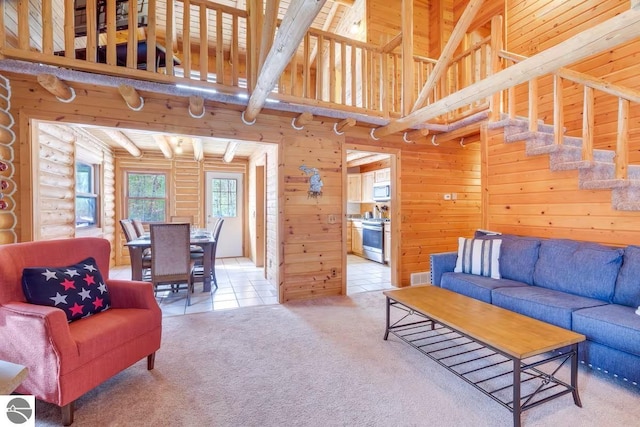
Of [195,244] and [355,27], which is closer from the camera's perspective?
[195,244]

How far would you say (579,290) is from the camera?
Result: 8.38ft

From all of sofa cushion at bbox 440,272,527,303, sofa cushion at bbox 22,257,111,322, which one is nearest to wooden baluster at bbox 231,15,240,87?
sofa cushion at bbox 22,257,111,322

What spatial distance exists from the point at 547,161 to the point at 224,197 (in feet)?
19.7

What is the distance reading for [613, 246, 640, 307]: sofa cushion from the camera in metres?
2.24

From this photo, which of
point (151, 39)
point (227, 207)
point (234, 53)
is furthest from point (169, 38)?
point (227, 207)

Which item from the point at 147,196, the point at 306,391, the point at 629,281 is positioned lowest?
the point at 306,391

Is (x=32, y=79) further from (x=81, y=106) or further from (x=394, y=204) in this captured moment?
(x=394, y=204)

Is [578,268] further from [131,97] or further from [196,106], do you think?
[131,97]

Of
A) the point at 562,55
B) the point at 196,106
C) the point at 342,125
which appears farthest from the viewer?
the point at 342,125

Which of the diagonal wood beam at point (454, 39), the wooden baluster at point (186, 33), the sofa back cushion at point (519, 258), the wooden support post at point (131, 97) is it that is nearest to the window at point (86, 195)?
the wooden support post at point (131, 97)

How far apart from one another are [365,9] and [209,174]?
4.51m

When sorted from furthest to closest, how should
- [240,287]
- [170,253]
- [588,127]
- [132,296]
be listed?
[240,287]
[170,253]
[588,127]
[132,296]

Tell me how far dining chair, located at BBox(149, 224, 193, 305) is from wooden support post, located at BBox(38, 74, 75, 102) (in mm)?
1483

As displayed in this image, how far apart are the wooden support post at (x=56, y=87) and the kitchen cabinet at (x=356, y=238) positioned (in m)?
5.59
